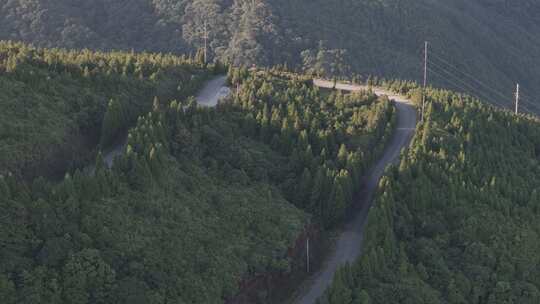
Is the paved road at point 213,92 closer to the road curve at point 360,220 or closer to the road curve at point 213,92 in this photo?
the road curve at point 213,92

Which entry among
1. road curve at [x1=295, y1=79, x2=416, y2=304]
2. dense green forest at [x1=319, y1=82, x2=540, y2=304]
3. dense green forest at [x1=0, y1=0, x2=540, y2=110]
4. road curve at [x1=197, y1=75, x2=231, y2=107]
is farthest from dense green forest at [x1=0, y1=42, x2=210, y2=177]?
dense green forest at [x1=0, y1=0, x2=540, y2=110]

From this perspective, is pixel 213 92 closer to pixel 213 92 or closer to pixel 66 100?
pixel 213 92

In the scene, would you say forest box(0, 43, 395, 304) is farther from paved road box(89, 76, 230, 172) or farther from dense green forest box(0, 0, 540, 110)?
dense green forest box(0, 0, 540, 110)

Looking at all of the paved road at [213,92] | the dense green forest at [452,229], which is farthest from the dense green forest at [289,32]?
the dense green forest at [452,229]

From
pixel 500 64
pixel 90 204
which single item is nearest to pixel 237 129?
pixel 90 204

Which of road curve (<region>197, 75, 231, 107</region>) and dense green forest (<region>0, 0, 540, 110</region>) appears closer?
road curve (<region>197, 75, 231, 107</region>)

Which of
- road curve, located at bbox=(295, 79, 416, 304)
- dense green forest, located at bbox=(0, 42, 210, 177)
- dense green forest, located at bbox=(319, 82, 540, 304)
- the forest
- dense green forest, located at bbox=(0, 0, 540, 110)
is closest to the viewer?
the forest
